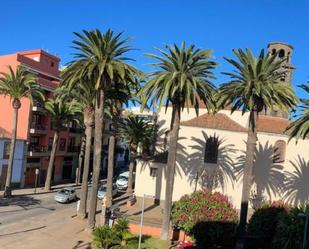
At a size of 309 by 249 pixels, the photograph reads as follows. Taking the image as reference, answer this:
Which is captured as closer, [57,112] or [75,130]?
[57,112]

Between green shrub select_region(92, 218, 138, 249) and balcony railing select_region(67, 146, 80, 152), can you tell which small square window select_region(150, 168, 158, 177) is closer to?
balcony railing select_region(67, 146, 80, 152)

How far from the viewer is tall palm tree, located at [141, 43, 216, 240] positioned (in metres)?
33.7

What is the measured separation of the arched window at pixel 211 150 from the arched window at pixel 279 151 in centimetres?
696

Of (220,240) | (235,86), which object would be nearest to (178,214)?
(220,240)

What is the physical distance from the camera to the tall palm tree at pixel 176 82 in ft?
111

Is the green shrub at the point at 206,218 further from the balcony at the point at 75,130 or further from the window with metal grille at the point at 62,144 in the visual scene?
the balcony at the point at 75,130

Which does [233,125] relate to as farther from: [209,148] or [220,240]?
[220,240]

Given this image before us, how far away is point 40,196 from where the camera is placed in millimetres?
50531

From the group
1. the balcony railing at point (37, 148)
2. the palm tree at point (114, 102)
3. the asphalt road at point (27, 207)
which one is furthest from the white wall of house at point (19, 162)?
the palm tree at point (114, 102)

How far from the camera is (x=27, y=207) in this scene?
1686 inches

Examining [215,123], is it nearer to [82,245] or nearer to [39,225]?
[39,225]

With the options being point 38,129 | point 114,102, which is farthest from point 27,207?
point 38,129

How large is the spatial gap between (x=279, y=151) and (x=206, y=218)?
22848mm

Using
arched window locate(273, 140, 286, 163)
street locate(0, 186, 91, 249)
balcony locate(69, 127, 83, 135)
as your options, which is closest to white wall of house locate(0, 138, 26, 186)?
street locate(0, 186, 91, 249)
